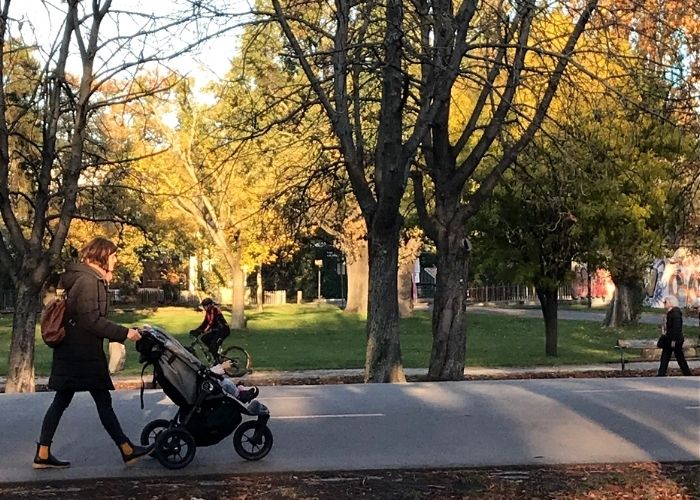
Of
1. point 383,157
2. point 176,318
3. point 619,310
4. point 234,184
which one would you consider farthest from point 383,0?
point 176,318

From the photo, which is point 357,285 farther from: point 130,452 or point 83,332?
point 83,332

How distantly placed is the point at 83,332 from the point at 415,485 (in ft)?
8.73

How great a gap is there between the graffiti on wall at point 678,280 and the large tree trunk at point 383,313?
99.9ft

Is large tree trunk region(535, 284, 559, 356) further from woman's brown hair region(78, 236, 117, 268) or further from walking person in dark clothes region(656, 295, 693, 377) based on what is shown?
woman's brown hair region(78, 236, 117, 268)

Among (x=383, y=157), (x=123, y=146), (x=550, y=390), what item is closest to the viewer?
(x=550, y=390)

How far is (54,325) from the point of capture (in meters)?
6.45

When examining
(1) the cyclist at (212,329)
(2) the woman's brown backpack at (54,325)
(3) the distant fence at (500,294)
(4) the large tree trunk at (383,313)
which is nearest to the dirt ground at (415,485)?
(2) the woman's brown backpack at (54,325)

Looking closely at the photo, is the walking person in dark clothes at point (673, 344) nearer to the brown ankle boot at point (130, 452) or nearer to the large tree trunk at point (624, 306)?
the brown ankle boot at point (130, 452)

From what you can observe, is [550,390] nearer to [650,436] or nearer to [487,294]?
[650,436]

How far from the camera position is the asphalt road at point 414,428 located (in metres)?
7.11

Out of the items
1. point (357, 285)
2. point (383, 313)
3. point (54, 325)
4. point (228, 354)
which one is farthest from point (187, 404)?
point (357, 285)

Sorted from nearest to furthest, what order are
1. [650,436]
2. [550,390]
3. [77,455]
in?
[77,455] → [650,436] → [550,390]

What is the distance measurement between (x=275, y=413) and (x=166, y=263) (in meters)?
55.6

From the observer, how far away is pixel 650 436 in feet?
26.7
